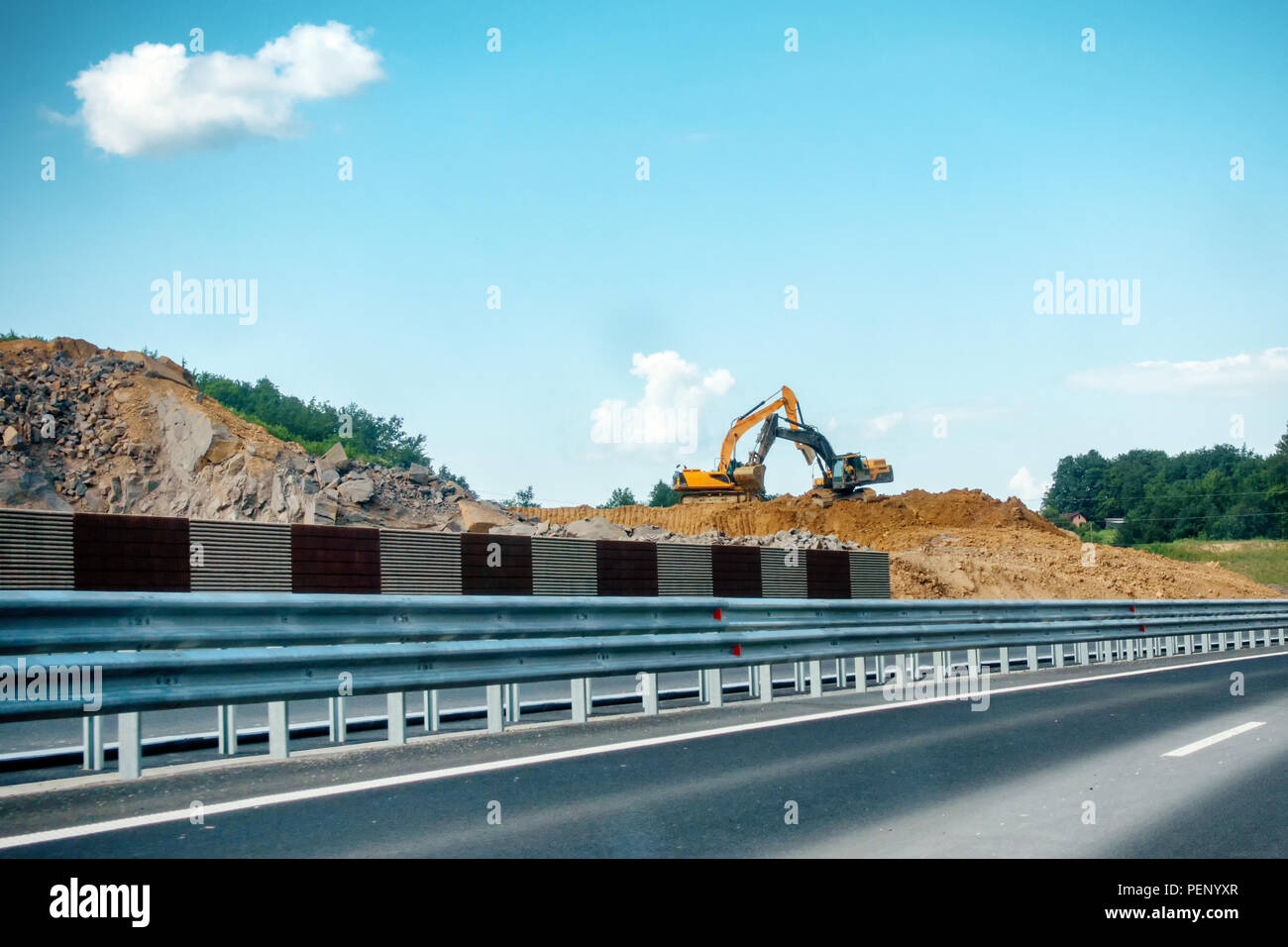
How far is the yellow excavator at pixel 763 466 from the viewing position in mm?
50156

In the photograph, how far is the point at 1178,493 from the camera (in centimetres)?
12888

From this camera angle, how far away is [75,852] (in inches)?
183

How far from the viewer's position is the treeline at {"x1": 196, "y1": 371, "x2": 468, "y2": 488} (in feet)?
234

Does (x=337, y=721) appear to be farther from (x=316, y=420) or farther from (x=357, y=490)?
(x=316, y=420)

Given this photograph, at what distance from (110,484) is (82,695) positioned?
27992 mm

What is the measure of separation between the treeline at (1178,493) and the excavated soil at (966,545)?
62.2m

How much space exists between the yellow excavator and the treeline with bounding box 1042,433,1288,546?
73220mm

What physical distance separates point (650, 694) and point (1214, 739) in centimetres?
427

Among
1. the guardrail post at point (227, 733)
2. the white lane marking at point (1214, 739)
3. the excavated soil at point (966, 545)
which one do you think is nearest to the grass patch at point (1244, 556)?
the excavated soil at point (966, 545)

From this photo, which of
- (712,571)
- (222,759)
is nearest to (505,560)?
(712,571)

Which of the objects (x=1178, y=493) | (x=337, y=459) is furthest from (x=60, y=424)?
(x=1178, y=493)

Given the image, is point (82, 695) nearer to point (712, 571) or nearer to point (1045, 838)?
point (1045, 838)

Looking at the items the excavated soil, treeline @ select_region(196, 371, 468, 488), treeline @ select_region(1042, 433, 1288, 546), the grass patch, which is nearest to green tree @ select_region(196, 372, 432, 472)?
treeline @ select_region(196, 371, 468, 488)
